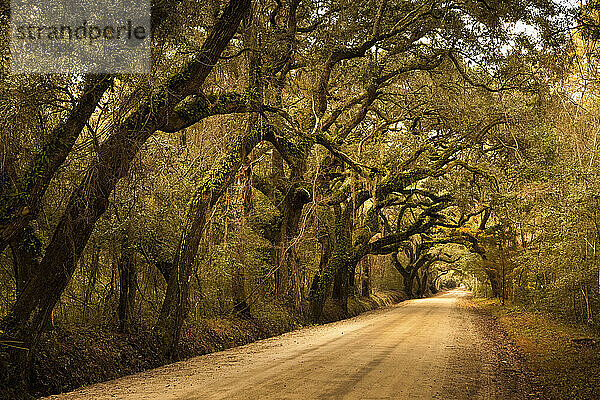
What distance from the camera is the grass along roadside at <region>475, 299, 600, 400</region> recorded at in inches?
309

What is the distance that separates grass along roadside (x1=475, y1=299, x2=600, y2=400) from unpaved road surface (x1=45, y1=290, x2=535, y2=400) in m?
0.42

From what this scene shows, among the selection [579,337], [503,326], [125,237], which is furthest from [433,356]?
[503,326]

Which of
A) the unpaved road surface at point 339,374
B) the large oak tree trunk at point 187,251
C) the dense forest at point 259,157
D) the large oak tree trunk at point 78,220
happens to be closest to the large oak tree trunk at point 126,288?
the dense forest at point 259,157

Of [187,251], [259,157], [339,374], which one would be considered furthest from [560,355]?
[259,157]

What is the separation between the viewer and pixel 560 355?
35.8 feet

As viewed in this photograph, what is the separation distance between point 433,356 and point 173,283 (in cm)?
552

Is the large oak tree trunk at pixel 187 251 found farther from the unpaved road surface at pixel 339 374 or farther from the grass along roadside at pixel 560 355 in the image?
the grass along roadside at pixel 560 355

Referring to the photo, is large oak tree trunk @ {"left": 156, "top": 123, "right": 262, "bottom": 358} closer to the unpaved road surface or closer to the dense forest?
the dense forest

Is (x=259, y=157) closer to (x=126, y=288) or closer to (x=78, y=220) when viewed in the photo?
(x=126, y=288)

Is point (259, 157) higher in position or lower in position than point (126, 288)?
higher

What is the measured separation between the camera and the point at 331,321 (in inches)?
853

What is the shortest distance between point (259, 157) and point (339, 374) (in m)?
7.80

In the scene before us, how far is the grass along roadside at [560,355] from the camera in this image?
25.8ft

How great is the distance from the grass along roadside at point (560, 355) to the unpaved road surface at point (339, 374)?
42 centimetres
